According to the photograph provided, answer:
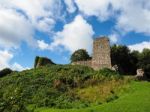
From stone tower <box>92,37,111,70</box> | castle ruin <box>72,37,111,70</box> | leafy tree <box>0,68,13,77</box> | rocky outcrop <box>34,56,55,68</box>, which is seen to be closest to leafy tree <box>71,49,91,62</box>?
rocky outcrop <box>34,56,55,68</box>

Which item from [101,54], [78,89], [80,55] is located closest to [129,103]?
[78,89]

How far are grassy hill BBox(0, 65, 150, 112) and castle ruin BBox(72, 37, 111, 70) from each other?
2.32 metres

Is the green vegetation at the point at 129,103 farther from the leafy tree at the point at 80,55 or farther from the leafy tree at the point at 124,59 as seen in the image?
the leafy tree at the point at 80,55

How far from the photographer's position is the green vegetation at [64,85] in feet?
158

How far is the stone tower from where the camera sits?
64.1m

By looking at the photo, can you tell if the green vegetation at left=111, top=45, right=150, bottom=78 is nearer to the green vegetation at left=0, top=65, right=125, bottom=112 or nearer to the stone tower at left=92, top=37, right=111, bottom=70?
the stone tower at left=92, top=37, right=111, bottom=70

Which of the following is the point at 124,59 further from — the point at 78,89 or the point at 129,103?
the point at 129,103

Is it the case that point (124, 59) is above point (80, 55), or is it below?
below

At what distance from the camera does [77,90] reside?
176ft

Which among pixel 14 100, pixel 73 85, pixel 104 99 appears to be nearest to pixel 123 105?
pixel 104 99

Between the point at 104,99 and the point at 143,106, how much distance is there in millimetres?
6866

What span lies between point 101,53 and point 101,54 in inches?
7.9

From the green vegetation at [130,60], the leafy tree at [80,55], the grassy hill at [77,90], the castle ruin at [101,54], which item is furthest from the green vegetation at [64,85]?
the leafy tree at [80,55]

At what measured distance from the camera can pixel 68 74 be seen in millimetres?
59312
